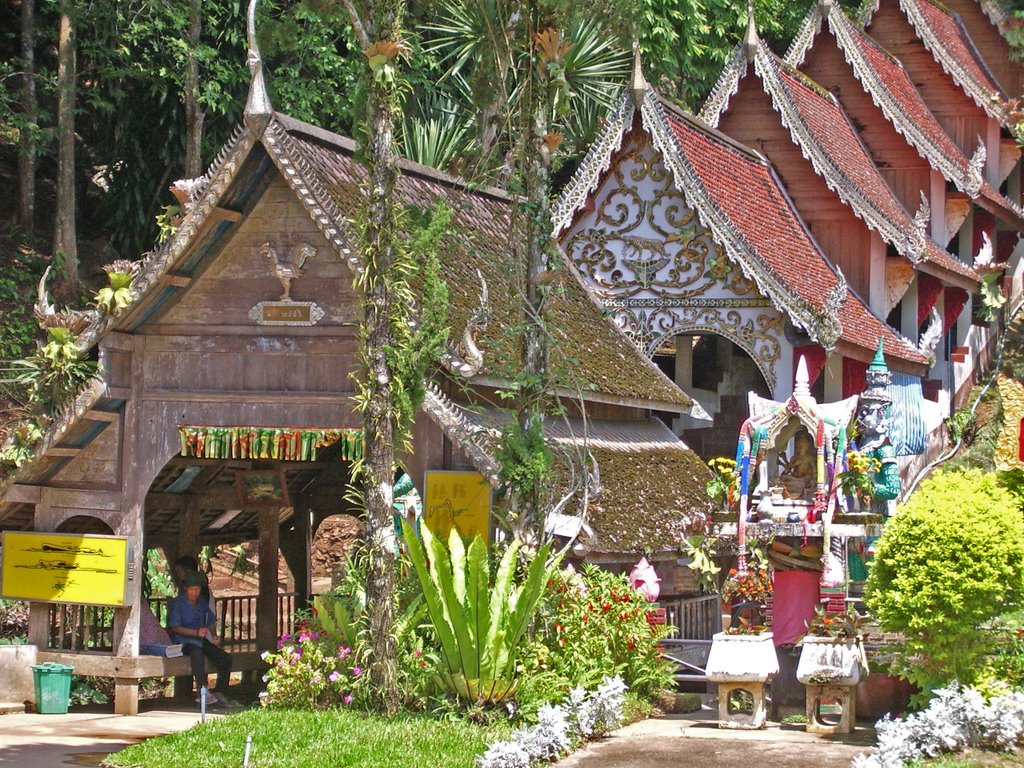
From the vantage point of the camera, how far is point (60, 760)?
12758 millimetres

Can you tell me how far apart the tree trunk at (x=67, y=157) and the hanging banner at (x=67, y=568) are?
421 inches

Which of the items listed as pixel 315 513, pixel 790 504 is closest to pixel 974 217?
pixel 315 513

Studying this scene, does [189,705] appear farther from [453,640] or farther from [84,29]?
[84,29]

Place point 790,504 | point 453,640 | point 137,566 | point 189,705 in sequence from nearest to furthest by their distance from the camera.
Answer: point 453,640 < point 790,504 < point 137,566 < point 189,705

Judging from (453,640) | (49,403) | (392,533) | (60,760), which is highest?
(49,403)

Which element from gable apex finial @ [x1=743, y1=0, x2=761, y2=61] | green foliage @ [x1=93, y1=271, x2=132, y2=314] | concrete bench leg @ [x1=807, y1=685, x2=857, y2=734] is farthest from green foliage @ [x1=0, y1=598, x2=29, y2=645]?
gable apex finial @ [x1=743, y1=0, x2=761, y2=61]

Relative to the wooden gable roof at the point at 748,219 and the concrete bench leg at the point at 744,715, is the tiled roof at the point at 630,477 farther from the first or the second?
the wooden gable roof at the point at 748,219

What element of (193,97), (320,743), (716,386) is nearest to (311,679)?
(320,743)

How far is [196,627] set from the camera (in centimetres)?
1706

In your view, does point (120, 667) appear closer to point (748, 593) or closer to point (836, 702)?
point (748, 593)

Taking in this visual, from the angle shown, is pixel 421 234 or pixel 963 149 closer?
pixel 421 234

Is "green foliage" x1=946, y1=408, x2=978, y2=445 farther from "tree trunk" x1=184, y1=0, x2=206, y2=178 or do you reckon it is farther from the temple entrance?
"tree trunk" x1=184, y1=0, x2=206, y2=178

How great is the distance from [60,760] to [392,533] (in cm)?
316

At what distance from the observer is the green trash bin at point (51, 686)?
15641mm
